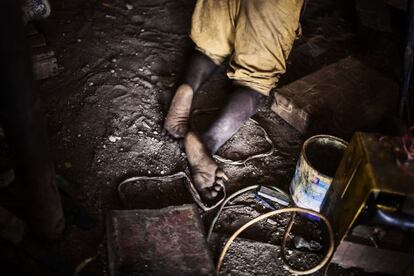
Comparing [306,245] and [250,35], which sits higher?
[250,35]

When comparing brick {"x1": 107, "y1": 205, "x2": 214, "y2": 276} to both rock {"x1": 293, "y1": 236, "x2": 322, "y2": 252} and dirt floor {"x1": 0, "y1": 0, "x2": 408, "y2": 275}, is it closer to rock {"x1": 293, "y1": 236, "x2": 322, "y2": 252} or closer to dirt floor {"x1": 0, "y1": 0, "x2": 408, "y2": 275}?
dirt floor {"x1": 0, "y1": 0, "x2": 408, "y2": 275}

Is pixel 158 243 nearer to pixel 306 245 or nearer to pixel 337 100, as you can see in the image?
pixel 306 245

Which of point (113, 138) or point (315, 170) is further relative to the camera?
point (113, 138)

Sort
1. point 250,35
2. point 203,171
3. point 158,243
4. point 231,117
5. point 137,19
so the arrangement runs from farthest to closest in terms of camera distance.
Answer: point 137,19 < point 231,117 < point 250,35 < point 203,171 < point 158,243

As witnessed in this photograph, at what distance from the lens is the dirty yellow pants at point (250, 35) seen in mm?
2818

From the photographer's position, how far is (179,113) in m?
3.04

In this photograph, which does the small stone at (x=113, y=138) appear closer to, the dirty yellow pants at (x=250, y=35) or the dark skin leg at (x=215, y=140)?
the dark skin leg at (x=215, y=140)

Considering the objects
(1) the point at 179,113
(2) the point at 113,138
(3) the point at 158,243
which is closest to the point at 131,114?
(2) the point at 113,138

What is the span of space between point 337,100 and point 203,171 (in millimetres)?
1257

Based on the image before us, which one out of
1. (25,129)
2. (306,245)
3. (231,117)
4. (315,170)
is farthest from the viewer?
(231,117)

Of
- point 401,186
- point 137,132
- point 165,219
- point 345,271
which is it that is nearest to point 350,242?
point 345,271

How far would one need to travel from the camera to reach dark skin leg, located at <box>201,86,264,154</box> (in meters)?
2.95

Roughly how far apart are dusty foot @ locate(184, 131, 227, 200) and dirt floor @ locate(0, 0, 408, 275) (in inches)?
5.2

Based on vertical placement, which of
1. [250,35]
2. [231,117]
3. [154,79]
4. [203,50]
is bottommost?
[154,79]
